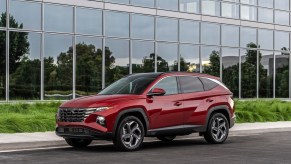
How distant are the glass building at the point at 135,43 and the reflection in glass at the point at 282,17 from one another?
0.06 metres

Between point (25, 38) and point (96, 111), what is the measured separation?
13.0 m

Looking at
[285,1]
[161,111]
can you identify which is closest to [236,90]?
[285,1]

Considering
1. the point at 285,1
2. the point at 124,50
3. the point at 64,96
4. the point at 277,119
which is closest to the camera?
the point at 277,119

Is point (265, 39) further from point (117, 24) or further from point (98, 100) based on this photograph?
point (98, 100)

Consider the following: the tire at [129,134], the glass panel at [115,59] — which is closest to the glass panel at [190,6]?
the glass panel at [115,59]

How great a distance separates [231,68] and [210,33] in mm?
2477

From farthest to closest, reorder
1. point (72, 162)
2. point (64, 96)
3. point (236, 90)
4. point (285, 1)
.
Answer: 1. point (285, 1)
2. point (236, 90)
3. point (64, 96)
4. point (72, 162)

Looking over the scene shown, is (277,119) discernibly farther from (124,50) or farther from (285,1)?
(285,1)

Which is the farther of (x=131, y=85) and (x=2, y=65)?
(x=2, y=65)

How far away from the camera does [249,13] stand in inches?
1330

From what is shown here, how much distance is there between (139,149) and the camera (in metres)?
13.0

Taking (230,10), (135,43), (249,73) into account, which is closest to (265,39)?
(249,73)

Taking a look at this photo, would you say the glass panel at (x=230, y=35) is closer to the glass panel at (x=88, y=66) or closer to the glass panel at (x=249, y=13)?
the glass panel at (x=249, y=13)

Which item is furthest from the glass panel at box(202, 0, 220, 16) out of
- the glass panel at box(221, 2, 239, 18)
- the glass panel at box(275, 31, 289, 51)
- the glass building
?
the glass panel at box(275, 31, 289, 51)
